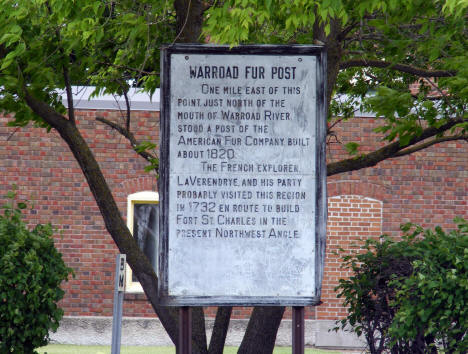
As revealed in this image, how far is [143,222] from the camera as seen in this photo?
14.7 m

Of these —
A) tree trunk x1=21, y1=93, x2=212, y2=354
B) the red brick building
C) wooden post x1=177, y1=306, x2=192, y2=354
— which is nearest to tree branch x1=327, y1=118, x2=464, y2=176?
tree trunk x1=21, y1=93, x2=212, y2=354

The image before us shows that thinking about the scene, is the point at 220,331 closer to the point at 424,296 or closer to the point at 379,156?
the point at 424,296

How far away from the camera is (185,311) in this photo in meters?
5.16

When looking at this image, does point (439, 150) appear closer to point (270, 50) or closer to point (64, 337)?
point (64, 337)

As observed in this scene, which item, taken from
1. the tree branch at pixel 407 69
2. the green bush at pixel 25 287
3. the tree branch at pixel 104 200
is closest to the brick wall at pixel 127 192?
the tree branch at pixel 407 69

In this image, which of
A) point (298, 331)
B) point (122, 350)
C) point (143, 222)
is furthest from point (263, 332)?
point (143, 222)

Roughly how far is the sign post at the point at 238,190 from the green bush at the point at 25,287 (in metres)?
2.52

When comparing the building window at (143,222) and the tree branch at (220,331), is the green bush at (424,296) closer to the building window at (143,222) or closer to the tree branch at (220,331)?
the tree branch at (220,331)

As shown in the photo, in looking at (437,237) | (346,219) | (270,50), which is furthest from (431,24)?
(346,219)

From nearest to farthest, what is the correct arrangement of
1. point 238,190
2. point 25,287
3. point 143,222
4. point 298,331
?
point 238,190 → point 298,331 → point 25,287 → point 143,222

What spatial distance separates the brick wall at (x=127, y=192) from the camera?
46.6ft

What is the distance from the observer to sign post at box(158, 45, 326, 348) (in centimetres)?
503

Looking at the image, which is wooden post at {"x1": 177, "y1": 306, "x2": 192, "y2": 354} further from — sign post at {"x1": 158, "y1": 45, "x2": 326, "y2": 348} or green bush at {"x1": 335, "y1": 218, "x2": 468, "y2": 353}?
green bush at {"x1": 335, "y1": 218, "x2": 468, "y2": 353}

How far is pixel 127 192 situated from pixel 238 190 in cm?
945
